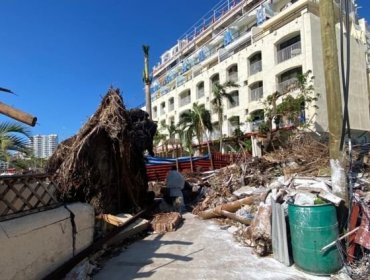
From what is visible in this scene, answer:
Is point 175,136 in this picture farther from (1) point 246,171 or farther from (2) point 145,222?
(2) point 145,222

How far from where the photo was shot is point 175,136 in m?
44.8

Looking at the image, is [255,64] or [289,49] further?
[255,64]

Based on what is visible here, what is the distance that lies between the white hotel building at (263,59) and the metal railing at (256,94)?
113 millimetres

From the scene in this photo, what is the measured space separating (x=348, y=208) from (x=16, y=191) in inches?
220

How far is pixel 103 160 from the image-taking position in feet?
29.5

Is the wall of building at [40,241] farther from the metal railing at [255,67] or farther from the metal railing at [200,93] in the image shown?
the metal railing at [200,93]

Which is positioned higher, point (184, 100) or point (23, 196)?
point (184, 100)

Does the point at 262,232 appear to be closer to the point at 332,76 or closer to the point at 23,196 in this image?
the point at 332,76

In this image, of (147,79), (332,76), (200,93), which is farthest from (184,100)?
(332,76)

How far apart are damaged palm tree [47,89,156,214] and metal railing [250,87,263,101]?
25.3m

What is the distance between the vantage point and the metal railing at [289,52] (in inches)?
1143

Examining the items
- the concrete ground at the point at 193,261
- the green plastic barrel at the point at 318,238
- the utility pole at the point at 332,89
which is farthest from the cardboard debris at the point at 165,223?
the utility pole at the point at 332,89

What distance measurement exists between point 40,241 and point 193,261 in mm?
2795

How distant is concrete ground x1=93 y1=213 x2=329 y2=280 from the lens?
18.2 feet
